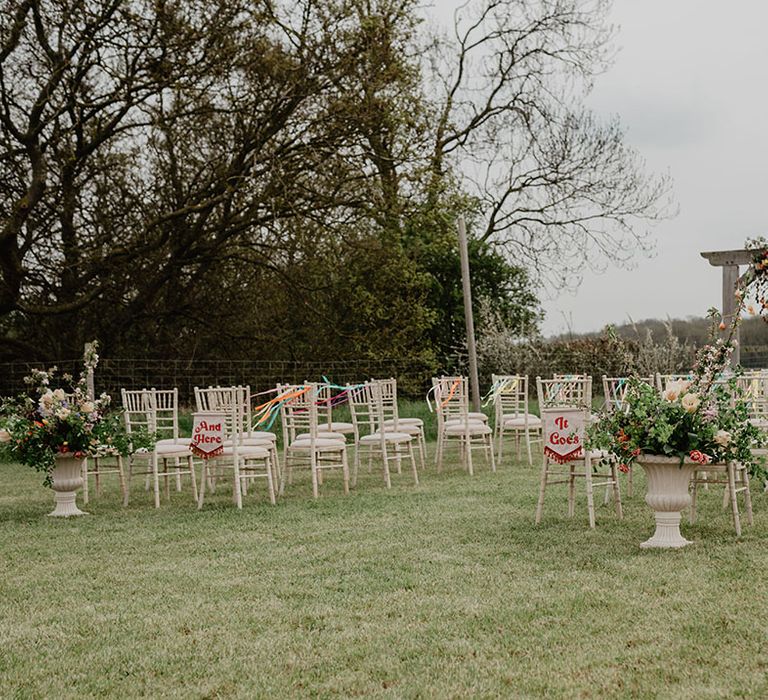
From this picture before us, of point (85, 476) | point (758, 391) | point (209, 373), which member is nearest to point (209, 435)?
point (85, 476)

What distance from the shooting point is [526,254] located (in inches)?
768

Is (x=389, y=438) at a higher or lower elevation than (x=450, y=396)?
lower

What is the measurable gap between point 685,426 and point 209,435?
3692 millimetres

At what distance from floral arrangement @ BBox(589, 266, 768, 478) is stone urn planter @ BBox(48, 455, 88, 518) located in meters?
3.98

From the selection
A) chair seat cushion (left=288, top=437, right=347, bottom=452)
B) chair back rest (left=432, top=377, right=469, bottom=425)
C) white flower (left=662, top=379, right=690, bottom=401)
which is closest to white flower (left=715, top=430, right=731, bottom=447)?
white flower (left=662, top=379, right=690, bottom=401)

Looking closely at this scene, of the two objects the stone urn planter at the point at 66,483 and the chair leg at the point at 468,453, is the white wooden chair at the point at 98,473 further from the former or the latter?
the chair leg at the point at 468,453

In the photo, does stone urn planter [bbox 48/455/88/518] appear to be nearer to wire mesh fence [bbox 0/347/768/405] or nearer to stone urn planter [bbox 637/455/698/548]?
stone urn planter [bbox 637/455/698/548]

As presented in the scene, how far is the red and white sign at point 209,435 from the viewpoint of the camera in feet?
25.1

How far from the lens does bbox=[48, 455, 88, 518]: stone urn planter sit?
7496 millimetres

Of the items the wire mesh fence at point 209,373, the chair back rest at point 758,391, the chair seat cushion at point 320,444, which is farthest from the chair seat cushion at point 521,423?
the wire mesh fence at point 209,373

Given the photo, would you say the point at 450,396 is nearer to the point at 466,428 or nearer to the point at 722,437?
the point at 466,428

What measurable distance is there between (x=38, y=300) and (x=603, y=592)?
11.0 metres

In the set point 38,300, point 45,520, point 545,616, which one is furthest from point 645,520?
point 38,300

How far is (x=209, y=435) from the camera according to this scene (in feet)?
25.2
